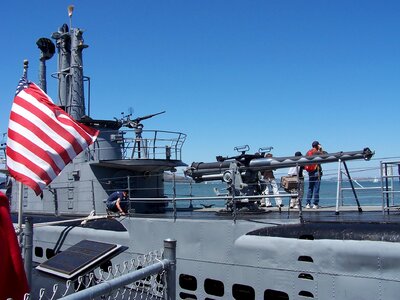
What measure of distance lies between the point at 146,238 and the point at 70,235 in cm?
263

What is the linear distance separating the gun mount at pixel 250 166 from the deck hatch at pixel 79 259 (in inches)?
176

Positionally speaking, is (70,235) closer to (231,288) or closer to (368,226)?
→ (231,288)

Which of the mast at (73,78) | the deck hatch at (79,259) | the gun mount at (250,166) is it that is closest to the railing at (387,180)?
the gun mount at (250,166)

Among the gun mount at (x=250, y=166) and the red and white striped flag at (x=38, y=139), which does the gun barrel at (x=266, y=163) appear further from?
the red and white striped flag at (x=38, y=139)

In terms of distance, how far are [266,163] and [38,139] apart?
589 cm

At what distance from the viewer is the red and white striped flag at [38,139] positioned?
258 inches

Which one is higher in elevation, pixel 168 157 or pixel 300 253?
pixel 168 157

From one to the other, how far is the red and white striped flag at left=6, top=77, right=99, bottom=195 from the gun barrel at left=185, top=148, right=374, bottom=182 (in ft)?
15.4

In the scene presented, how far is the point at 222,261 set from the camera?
8.84 meters

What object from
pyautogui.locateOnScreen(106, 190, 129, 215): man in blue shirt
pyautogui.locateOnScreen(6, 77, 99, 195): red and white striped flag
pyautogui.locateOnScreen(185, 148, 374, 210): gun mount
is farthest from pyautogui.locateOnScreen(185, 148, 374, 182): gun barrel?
pyautogui.locateOnScreen(6, 77, 99, 195): red and white striped flag

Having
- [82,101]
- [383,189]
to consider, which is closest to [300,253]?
[383,189]

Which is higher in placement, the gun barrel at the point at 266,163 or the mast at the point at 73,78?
the mast at the point at 73,78

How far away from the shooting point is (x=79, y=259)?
5.97 m

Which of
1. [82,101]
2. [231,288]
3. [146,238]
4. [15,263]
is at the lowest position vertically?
[231,288]
